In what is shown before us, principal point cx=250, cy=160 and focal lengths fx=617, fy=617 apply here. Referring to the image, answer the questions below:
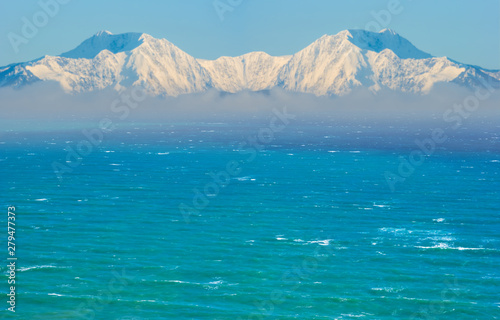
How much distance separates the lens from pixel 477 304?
55781mm

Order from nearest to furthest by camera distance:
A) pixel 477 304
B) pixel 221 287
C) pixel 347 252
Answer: pixel 477 304 < pixel 221 287 < pixel 347 252

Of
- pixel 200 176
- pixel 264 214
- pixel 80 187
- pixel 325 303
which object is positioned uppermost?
pixel 200 176

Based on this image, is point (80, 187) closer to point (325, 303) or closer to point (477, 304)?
point (325, 303)

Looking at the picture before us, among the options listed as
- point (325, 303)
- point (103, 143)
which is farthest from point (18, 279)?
point (103, 143)

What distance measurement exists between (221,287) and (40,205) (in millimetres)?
44648

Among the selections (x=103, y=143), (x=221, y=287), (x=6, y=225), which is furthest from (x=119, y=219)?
(x=103, y=143)

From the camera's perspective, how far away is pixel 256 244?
240ft

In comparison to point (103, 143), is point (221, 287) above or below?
below

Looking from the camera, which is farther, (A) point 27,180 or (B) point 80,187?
(A) point 27,180

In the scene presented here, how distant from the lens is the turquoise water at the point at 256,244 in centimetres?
5606

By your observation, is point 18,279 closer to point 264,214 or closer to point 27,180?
point 264,214

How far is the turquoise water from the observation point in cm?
5606

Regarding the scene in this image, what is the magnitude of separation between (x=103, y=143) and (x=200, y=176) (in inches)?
3184

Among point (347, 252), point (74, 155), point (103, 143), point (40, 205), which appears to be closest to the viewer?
point (347, 252)
